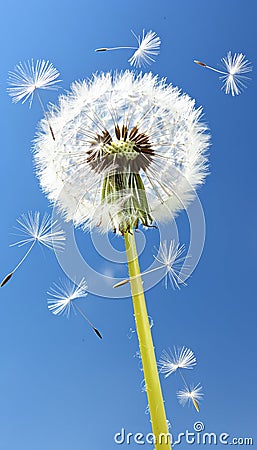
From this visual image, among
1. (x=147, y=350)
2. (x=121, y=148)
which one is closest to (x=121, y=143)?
(x=121, y=148)

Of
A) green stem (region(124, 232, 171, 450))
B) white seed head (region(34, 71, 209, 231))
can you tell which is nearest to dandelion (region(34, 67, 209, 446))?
white seed head (region(34, 71, 209, 231))

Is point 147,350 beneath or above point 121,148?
beneath

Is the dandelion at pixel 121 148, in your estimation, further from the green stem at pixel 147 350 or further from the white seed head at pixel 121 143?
the green stem at pixel 147 350

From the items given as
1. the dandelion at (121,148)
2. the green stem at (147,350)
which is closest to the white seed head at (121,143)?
the dandelion at (121,148)

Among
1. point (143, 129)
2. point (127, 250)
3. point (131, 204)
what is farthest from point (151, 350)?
point (143, 129)

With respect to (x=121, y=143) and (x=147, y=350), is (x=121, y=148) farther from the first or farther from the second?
(x=147, y=350)

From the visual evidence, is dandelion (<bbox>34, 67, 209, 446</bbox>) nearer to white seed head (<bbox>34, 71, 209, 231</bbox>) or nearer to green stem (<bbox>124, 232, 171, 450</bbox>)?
white seed head (<bbox>34, 71, 209, 231</bbox>)
